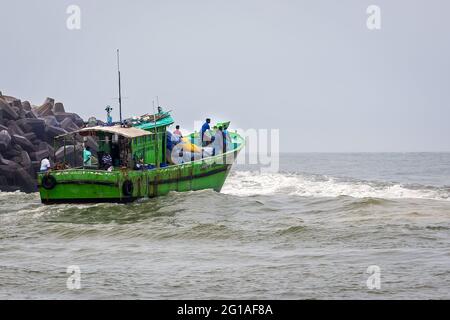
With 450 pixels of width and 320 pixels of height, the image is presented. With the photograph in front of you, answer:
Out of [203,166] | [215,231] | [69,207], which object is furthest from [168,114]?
[215,231]

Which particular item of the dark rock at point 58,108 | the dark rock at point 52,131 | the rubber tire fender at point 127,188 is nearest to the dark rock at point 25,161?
the dark rock at point 52,131

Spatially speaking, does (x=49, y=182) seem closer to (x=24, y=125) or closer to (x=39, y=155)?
(x=39, y=155)

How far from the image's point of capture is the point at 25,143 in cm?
4012

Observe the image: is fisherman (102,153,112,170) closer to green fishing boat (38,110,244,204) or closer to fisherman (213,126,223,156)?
green fishing boat (38,110,244,204)

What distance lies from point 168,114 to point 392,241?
16013 millimetres

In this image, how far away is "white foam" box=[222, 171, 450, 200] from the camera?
35344 millimetres

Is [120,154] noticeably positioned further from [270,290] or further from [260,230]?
[270,290]

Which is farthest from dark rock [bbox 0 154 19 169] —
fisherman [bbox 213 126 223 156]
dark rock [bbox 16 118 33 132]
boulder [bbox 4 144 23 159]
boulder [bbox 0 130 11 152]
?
fisherman [bbox 213 126 223 156]

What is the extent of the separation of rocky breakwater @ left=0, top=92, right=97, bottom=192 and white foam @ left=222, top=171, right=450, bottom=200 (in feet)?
26.1

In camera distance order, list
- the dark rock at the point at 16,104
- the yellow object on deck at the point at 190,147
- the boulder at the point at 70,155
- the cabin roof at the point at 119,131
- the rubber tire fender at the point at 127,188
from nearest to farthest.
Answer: the rubber tire fender at the point at 127,188
the cabin roof at the point at 119,131
the yellow object on deck at the point at 190,147
the boulder at the point at 70,155
the dark rock at the point at 16,104

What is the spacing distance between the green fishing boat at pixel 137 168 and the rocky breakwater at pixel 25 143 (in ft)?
12.0

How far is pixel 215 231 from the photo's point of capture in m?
23.9

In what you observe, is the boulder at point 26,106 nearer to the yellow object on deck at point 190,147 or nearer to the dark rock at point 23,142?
the dark rock at point 23,142

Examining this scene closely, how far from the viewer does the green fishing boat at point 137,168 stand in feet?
99.1
